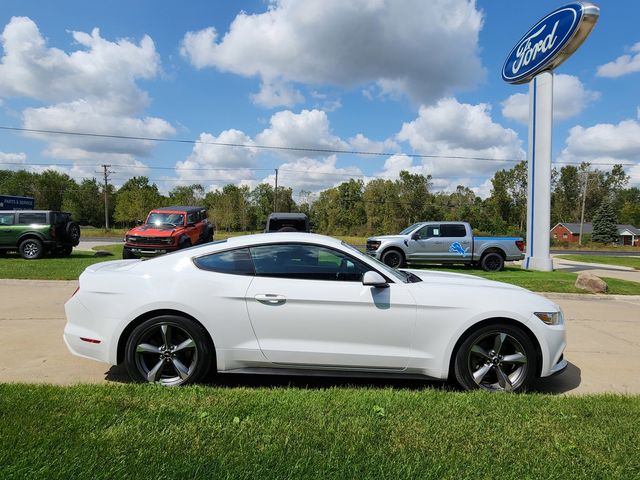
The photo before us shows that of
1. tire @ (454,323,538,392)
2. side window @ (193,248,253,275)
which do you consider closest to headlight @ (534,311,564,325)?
tire @ (454,323,538,392)

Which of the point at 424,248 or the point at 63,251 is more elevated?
the point at 424,248

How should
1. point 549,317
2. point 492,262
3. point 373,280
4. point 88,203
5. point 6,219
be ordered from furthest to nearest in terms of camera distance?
point 88,203, point 492,262, point 6,219, point 549,317, point 373,280

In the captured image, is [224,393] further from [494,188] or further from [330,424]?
[494,188]

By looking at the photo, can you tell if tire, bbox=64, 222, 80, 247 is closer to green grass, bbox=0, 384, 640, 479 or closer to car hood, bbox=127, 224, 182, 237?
car hood, bbox=127, 224, 182, 237

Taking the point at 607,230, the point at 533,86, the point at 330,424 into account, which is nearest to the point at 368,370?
the point at 330,424

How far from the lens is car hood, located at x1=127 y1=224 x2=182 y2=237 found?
52.3 ft

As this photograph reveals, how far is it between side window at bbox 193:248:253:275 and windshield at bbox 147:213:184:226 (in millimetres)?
14096

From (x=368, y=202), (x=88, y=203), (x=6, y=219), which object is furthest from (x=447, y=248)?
(x=88, y=203)

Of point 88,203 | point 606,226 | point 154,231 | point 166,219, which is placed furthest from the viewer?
point 88,203

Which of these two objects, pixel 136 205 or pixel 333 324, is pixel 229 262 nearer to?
pixel 333 324

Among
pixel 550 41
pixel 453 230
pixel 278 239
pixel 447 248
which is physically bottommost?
pixel 447 248

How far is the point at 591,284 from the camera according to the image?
1039 cm

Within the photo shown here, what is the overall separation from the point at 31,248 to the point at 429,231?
14727mm

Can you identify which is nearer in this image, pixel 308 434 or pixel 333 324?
pixel 308 434
